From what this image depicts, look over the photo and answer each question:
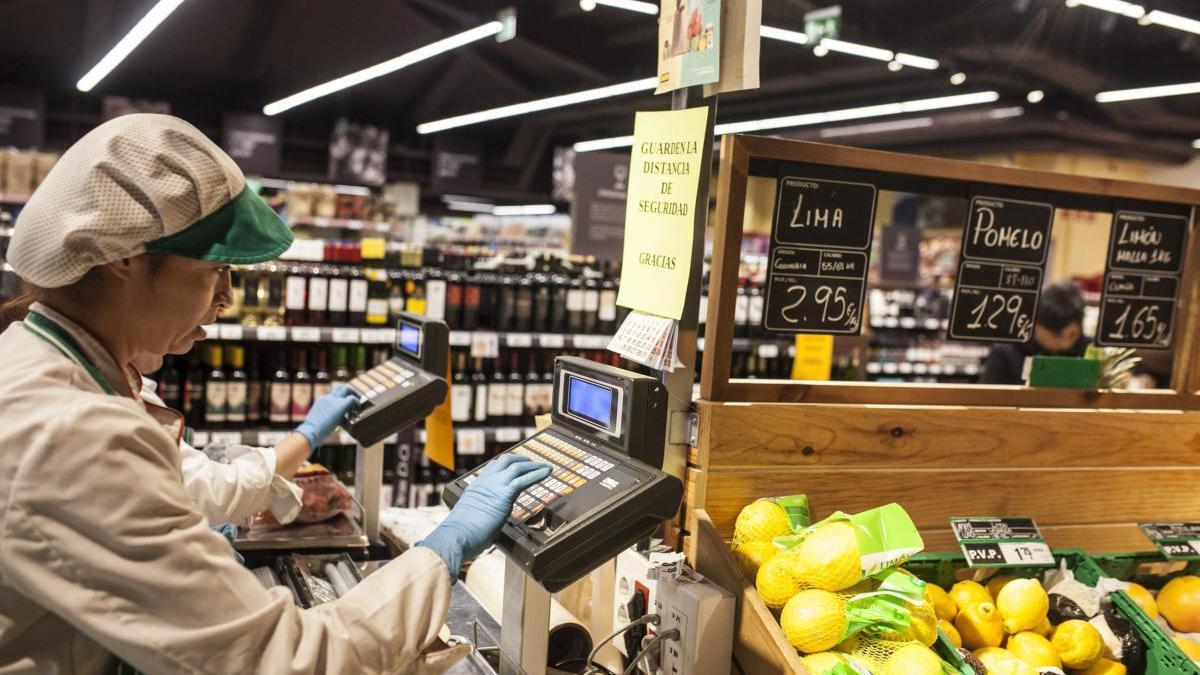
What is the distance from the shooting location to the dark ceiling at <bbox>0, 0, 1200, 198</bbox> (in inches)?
291

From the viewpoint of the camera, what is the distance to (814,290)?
2035 millimetres

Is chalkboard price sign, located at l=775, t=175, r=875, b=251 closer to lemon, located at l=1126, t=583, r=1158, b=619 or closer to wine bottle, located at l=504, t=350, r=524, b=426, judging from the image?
lemon, located at l=1126, t=583, r=1158, b=619

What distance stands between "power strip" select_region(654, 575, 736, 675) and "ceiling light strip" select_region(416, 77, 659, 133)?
703cm

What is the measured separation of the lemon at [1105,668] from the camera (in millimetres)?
1883

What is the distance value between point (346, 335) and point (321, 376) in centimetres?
30

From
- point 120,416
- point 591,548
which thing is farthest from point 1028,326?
point 120,416

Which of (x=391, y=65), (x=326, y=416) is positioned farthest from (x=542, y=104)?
(x=326, y=416)

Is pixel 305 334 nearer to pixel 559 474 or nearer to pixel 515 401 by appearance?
pixel 515 401

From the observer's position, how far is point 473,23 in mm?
7949

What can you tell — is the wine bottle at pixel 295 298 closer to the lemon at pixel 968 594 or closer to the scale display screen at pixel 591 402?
the scale display screen at pixel 591 402

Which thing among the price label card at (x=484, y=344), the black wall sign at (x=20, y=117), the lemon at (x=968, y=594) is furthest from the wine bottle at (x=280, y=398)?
the black wall sign at (x=20, y=117)

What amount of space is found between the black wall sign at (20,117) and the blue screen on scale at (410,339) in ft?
36.2

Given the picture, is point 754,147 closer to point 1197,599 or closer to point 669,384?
point 669,384

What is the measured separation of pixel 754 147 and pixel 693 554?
0.85 meters
